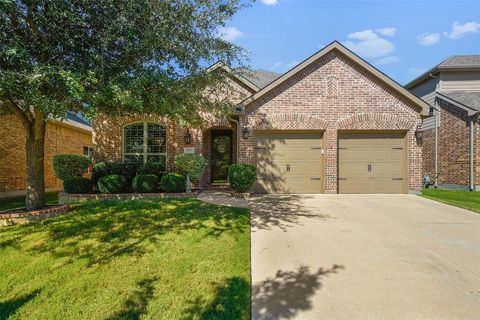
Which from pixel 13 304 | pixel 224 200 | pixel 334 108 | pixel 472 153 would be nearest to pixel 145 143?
pixel 224 200

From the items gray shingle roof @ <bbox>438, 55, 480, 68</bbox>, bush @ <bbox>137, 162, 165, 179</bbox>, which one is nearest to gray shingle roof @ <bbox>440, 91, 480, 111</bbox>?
gray shingle roof @ <bbox>438, 55, 480, 68</bbox>

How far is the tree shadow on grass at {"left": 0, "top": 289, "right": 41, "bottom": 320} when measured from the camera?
3.13 m

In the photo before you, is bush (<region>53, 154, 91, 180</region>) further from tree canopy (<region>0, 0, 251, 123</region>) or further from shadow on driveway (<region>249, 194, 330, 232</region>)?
shadow on driveway (<region>249, 194, 330, 232</region>)

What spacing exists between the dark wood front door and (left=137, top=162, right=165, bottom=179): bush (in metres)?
2.75

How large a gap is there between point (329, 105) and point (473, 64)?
11417mm

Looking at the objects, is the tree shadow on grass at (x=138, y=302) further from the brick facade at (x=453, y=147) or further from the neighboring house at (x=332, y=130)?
the brick facade at (x=453, y=147)

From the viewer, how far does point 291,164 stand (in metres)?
10.9

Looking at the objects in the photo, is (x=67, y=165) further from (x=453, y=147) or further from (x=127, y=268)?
(x=453, y=147)

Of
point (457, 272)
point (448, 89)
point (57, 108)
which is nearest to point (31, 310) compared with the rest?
point (57, 108)

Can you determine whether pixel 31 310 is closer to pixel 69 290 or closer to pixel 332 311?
pixel 69 290

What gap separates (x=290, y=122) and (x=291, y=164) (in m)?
1.63

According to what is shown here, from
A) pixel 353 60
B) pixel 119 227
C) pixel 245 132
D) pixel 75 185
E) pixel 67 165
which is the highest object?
pixel 353 60

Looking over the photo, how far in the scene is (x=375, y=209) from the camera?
313 inches

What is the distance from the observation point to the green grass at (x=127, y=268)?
3174 millimetres
